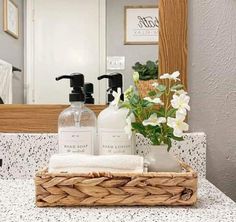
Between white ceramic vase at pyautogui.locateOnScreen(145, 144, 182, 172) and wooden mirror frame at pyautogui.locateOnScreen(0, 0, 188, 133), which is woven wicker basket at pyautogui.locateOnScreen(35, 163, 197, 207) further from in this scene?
wooden mirror frame at pyautogui.locateOnScreen(0, 0, 188, 133)

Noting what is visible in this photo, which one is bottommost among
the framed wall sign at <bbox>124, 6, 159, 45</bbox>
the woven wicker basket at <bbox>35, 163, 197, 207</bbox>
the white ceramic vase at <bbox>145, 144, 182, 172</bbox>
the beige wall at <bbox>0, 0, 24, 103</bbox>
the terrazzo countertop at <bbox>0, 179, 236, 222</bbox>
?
the terrazzo countertop at <bbox>0, 179, 236, 222</bbox>

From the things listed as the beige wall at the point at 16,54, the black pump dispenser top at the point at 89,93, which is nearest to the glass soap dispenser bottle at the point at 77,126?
the black pump dispenser top at the point at 89,93

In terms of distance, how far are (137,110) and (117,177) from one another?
0.52ft

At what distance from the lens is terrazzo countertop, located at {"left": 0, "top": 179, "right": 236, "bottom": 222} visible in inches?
21.6

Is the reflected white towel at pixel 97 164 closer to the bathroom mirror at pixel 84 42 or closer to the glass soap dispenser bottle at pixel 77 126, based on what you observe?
the glass soap dispenser bottle at pixel 77 126

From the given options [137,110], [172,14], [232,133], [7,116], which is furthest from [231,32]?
[7,116]

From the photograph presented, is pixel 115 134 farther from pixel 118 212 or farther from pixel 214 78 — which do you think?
pixel 214 78

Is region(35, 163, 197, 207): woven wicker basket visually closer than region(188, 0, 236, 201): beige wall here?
Yes

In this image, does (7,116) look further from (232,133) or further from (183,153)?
(232,133)

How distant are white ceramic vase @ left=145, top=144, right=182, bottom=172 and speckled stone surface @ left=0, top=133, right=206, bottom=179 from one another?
16cm

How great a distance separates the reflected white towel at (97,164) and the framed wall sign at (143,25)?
39cm

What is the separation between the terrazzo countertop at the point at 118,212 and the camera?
548mm

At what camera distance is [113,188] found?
1.98 feet

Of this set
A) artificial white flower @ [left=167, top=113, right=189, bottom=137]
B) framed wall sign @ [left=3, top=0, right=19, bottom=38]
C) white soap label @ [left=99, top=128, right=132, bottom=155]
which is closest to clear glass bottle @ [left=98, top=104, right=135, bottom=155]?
white soap label @ [left=99, top=128, right=132, bottom=155]
